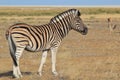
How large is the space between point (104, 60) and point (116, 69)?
2132mm

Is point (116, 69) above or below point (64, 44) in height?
above

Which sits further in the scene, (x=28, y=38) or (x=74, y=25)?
(x=74, y=25)

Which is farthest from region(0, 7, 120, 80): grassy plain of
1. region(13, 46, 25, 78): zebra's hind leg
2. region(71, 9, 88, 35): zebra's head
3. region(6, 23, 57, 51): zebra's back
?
region(71, 9, 88, 35): zebra's head

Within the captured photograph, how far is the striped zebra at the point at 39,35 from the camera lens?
37.2 feet

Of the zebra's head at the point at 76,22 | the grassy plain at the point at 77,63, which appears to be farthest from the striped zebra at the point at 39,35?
the grassy plain at the point at 77,63

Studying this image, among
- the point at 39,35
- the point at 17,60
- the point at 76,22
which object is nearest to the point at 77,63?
the point at 76,22

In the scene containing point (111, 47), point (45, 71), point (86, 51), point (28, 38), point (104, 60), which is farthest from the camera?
point (111, 47)

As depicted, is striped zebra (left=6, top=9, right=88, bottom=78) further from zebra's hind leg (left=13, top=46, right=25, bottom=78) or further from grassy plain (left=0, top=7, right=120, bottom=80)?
grassy plain (left=0, top=7, right=120, bottom=80)

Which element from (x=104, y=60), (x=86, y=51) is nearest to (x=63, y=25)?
(x=104, y=60)

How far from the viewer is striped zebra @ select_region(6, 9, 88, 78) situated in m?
11.3

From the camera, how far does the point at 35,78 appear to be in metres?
11.8

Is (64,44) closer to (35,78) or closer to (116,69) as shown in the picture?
(116,69)

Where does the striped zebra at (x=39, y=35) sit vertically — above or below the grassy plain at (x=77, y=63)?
above

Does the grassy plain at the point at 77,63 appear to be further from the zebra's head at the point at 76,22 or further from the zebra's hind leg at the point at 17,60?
the zebra's head at the point at 76,22
